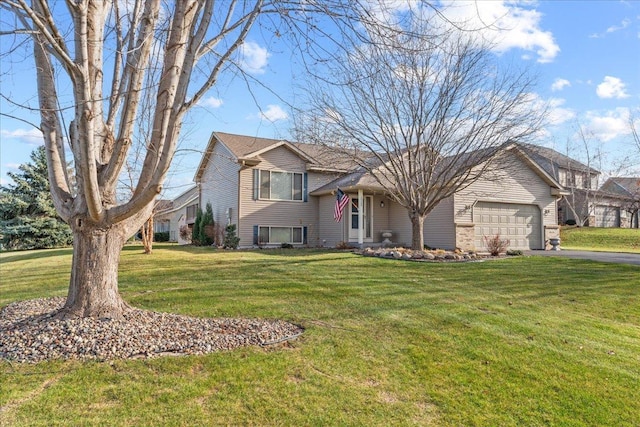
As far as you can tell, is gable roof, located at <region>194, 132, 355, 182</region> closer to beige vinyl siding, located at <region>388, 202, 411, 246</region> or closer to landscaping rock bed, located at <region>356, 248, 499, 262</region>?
beige vinyl siding, located at <region>388, 202, 411, 246</region>

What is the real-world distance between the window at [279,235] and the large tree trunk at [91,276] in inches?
527

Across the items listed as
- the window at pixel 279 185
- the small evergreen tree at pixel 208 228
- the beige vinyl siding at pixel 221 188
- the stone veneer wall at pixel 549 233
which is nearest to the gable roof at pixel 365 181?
the window at pixel 279 185

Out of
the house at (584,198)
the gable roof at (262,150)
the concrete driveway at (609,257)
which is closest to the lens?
the concrete driveway at (609,257)

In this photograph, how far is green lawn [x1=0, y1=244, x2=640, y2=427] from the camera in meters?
3.33

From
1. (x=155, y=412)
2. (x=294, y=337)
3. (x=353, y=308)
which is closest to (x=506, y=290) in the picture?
(x=353, y=308)

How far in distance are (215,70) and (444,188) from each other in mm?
11106

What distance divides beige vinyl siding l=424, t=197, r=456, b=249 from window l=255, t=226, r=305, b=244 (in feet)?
19.5

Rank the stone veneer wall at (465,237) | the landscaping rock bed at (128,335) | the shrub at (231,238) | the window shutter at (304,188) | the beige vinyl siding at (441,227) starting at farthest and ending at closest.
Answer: the window shutter at (304,188)
the shrub at (231,238)
the beige vinyl siding at (441,227)
the stone veneer wall at (465,237)
the landscaping rock bed at (128,335)

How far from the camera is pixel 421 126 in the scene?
14000 mm

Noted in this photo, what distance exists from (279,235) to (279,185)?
93.1 inches

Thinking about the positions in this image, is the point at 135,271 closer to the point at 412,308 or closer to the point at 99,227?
the point at 99,227

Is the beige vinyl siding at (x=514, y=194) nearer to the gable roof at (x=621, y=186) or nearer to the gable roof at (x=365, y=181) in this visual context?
the gable roof at (x=365, y=181)

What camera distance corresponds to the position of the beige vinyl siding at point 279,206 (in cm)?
1827

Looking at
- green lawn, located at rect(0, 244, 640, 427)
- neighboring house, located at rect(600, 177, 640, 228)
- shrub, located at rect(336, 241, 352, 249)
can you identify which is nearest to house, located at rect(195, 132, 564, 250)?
shrub, located at rect(336, 241, 352, 249)
